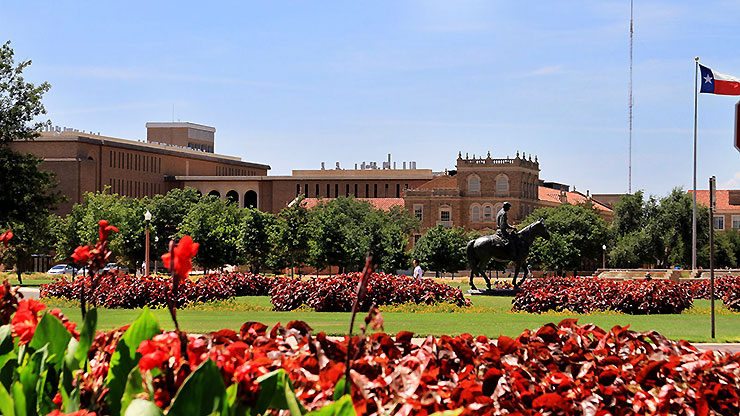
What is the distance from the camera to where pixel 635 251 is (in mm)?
103750

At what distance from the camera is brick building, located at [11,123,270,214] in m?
124

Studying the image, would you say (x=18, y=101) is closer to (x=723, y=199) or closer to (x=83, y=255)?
(x=83, y=255)

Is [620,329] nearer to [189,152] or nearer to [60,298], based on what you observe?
[60,298]

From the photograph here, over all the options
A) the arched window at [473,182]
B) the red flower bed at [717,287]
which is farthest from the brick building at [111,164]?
the red flower bed at [717,287]

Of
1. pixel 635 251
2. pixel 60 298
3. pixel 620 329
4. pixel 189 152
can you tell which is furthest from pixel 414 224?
pixel 620 329

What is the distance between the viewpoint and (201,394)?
4.23 metres

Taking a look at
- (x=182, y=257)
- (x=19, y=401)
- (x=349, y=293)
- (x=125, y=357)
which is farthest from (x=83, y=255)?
(x=349, y=293)

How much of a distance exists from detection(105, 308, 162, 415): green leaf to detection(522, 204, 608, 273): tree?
97.1 metres

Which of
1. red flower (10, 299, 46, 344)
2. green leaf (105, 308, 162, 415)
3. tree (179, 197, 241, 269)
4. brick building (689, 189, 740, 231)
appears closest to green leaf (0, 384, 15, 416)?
green leaf (105, 308, 162, 415)

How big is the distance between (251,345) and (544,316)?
795 inches

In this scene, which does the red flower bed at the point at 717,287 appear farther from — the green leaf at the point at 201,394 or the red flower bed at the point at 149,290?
the green leaf at the point at 201,394

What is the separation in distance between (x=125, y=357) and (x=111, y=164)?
130 m

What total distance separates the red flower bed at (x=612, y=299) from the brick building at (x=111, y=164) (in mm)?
85263

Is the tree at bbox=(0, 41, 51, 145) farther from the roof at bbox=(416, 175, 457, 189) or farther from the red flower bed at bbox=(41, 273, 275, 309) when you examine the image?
the roof at bbox=(416, 175, 457, 189)
